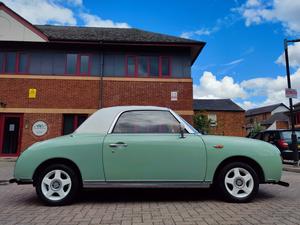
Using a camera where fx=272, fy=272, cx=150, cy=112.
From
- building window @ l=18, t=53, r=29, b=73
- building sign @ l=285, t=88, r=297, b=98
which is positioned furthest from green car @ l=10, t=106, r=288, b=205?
building window @ l=18, t=53, r=29, b=73

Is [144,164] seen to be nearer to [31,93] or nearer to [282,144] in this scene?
[282,144]

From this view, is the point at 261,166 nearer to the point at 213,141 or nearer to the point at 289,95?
the point at 213,141

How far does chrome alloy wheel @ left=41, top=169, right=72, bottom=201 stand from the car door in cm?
66

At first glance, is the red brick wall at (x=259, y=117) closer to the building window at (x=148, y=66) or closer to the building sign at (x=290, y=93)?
the building window at (x=148, y=66)

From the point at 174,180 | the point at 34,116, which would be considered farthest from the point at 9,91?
the point at 174,180

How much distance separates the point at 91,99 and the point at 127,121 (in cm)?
1011

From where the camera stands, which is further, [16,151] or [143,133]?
[16,151]

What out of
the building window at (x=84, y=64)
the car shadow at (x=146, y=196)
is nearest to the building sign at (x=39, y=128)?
the building window at (x=84, y=64)

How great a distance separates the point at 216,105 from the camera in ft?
155

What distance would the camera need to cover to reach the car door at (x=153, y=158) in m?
4.40

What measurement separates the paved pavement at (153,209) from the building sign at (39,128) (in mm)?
8812

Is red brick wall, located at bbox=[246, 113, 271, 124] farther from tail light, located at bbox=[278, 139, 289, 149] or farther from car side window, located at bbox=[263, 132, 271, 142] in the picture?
tail light, located at bbox=[278, 139, 289, 149]

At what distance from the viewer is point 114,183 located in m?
4.38

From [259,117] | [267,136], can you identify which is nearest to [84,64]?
[267,136]
